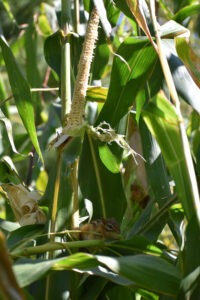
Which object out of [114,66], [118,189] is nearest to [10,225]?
[118,189]

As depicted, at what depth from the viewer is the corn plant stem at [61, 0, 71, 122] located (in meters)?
0.61

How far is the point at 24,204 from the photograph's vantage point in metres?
0.59

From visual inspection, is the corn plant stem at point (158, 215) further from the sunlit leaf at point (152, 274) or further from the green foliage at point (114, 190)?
the sunlit leaf at point (152, 274)

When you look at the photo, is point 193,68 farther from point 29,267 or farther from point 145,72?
point 29,267

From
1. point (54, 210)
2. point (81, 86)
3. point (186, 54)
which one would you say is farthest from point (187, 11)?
point (54, 210)

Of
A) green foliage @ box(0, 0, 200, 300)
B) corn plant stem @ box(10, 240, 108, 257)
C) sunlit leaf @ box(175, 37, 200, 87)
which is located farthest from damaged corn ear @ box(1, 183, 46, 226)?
sunlit leaf @ box(175, 37, 200, 87)

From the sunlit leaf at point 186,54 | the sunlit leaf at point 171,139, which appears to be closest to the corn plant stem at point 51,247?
the sunlit leaf at point 171,139

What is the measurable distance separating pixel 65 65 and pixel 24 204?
209 mm

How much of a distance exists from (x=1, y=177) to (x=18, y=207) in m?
0.11

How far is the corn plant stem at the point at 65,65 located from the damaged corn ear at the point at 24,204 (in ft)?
0.38

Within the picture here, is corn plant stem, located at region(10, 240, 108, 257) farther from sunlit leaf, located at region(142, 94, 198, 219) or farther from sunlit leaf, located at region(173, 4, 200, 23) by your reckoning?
sunlit leaf, located at region(173, 4, 200, 23)

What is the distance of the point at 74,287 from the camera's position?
0.55 m

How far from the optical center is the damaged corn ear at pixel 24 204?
60 centimetres

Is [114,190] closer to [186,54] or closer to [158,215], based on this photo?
[158,215]
